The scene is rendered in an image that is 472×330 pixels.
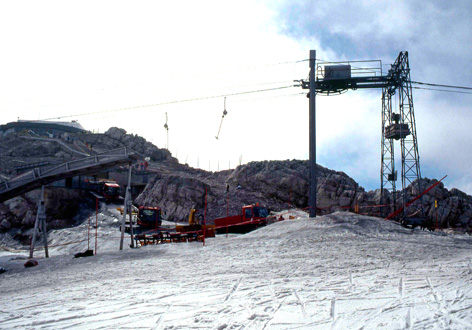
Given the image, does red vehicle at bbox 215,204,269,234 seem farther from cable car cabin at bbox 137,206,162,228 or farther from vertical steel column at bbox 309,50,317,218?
cable car cabin at bbox 137,206,162,228

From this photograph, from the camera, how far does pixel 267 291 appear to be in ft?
26.4

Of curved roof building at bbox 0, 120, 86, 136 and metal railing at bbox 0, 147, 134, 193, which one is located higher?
curved roof building at bbox 0, 120, 86, 136

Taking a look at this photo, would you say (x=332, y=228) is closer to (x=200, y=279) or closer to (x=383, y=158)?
(x=200, y=279)

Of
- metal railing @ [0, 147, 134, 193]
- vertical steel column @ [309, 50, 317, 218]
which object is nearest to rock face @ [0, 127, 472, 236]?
vertical steel column @ [309, 50, 317, 218]

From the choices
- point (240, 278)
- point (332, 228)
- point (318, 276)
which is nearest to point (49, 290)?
point (240, 278)

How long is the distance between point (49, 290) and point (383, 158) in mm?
30536

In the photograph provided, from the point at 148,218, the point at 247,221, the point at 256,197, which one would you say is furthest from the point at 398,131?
the point at 148,218

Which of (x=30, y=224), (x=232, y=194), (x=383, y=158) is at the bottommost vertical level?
(x=30, y=224)

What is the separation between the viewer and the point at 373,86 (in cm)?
3125

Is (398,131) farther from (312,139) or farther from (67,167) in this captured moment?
(67,167)

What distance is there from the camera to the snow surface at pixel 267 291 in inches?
242

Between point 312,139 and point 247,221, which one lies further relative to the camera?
point 247,221

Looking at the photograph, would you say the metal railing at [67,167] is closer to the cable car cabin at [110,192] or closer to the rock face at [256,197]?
the rock face at [256,197]

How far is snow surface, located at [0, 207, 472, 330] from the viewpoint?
614cm
